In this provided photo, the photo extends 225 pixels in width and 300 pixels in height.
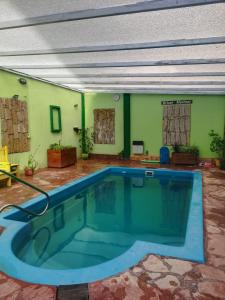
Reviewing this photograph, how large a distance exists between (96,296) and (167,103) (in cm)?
907

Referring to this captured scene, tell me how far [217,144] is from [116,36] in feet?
23.2

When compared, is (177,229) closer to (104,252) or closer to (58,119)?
(104,252)

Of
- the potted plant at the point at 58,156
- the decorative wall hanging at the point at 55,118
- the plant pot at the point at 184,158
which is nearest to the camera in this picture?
the potted plant at the point at 58,156

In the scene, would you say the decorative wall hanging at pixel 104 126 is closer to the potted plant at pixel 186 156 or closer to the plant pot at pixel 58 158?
the plant pot at pixel 58 158

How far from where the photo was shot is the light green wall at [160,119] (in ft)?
31.7

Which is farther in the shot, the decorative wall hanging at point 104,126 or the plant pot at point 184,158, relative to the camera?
the decorative wall hanging at point 104,126

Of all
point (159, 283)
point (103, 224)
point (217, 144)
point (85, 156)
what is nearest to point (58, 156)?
point (85, 156)

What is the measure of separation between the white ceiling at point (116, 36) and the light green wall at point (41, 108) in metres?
0.68

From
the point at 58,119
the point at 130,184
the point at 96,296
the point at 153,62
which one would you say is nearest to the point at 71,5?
the point at 153,62

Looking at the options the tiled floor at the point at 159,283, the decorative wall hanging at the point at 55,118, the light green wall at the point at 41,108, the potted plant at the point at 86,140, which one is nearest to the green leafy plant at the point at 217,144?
the potted plant at the point at 86,140

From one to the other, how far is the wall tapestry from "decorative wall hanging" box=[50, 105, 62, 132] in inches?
178

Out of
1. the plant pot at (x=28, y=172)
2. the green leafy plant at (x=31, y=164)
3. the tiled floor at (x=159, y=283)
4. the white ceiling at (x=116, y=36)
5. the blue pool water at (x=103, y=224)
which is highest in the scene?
the white ceiling at (x=116, y=36)

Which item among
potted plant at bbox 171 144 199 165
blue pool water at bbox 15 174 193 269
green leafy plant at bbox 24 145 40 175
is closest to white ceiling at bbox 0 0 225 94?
green leafy plant at bbox 24 145 40 175

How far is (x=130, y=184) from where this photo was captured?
764cm
